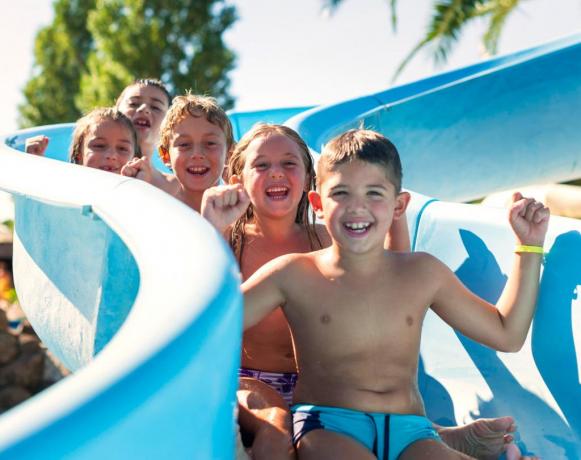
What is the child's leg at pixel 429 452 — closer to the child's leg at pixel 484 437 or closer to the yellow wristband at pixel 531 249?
the child's leg at pixel 484 437

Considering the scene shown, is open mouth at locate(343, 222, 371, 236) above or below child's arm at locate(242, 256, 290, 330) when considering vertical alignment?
above

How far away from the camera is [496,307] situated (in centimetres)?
206

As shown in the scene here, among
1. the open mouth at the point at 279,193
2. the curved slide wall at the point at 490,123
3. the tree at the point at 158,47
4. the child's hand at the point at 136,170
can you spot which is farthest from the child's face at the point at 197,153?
the tree at the point at 158,47

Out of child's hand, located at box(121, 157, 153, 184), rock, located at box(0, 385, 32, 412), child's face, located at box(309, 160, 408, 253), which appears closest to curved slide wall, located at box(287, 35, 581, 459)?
child's face, located at box(309, 160, 408, 253)

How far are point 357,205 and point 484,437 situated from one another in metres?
0.61

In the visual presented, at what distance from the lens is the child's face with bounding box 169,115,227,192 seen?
3096 mm

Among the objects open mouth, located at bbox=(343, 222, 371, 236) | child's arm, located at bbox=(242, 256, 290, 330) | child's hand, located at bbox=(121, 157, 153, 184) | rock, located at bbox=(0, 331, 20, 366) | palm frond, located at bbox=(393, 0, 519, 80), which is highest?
palm frond, located at bbox=(393, 0, 519, 80)

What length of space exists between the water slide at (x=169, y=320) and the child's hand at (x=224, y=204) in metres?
0.23

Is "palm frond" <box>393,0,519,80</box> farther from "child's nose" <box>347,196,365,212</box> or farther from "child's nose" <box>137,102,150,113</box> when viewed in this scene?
"child's nose" <box>347,196,365,212</box>

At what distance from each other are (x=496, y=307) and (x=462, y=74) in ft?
12.0

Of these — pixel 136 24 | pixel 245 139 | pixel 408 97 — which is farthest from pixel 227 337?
pixel 136 24

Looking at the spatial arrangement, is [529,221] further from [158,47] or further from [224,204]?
[158,47]

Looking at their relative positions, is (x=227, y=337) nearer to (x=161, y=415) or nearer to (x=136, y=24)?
(x=161, y=415)

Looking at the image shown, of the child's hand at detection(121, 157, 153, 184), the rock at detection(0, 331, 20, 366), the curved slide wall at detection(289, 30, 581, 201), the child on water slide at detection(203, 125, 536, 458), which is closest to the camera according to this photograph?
the child on water slide at detection(203, 125, 536, 458)
